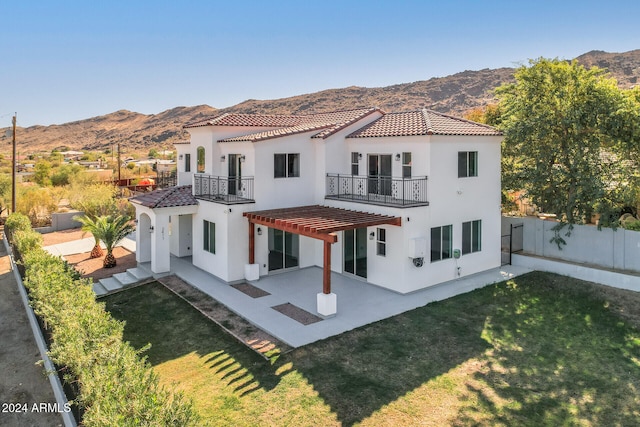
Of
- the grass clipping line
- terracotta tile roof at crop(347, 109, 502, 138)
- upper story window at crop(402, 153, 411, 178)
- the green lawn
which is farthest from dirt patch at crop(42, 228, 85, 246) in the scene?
upper story window at crop(402, 153, 411, 178)

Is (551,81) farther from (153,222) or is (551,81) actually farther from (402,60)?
(402,60)

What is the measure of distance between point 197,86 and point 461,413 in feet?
278

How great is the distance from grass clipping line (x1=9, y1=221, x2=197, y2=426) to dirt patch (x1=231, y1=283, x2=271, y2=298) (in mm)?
6144

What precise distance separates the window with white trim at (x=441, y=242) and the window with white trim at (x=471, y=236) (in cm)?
95

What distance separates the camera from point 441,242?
1772 cm

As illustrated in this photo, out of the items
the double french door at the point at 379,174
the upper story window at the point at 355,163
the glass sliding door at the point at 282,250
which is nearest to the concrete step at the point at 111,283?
the glass sliding door at the point at 282,250

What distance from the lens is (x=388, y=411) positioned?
30.2 feet

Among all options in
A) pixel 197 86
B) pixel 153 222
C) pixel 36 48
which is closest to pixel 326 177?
pixel 153 222

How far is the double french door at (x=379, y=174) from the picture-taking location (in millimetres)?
18719

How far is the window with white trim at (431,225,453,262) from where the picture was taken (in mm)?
17469

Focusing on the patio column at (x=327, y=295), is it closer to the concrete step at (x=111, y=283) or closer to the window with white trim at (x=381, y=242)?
the window with white trim at (x=381, y=242)

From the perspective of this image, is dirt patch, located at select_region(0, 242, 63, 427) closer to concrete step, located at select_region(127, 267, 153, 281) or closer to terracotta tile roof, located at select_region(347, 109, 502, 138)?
concrete step, located at select_region(127, 267, 153, 281)

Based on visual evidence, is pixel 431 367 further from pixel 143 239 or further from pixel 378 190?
pixel 143 239

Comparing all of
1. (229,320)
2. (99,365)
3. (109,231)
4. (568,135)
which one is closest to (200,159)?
(109,231)
